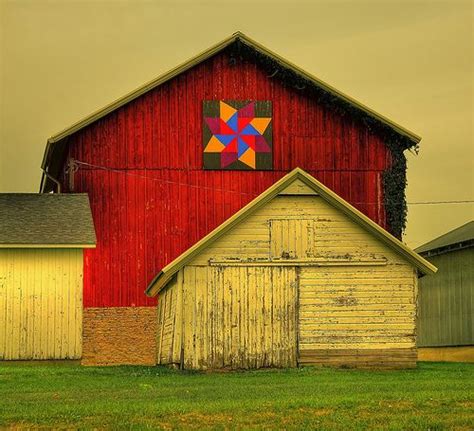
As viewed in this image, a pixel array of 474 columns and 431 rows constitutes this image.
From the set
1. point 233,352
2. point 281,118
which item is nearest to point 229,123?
point 281,118

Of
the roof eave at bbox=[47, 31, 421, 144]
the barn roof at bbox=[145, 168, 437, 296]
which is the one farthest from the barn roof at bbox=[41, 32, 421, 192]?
the barn roof at bbox=[145, 168, 437, 296]

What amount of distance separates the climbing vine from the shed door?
12.2 metres

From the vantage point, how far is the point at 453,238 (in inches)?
2005

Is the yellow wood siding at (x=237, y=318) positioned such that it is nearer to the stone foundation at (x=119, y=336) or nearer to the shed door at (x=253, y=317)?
the shed door at (x=253, y=317)

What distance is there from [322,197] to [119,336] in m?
12.1

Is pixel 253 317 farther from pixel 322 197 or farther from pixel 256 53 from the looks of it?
pixel 256 53

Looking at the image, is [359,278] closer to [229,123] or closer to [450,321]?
[229,123]

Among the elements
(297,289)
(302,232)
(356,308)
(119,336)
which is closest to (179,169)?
(119,336)

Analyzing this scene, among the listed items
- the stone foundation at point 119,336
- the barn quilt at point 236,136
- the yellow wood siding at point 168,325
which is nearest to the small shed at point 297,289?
the yellow wood siding at point 168,325

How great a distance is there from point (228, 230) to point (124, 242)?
1054 cm

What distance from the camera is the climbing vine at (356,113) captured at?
43.8 meters

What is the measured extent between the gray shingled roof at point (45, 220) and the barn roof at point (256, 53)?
2.46 metres

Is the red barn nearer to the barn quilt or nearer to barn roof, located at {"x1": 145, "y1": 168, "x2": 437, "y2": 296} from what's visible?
the barn quilt

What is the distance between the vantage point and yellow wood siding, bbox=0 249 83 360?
36719 millimetres
